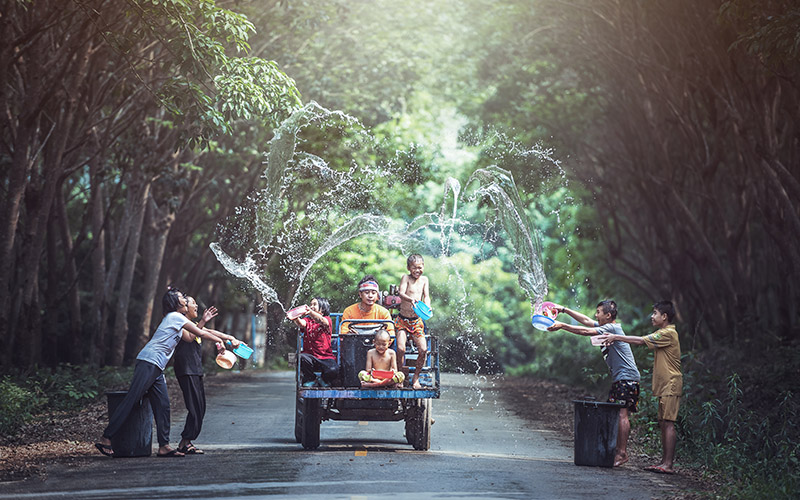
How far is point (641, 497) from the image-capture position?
10719 millimetres

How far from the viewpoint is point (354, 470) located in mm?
11695

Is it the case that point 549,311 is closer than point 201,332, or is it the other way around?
point 549,311

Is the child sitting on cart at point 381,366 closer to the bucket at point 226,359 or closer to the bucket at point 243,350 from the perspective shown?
the bucket at point 243,350

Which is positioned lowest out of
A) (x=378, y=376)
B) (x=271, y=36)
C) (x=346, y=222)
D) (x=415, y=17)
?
(x=378, y=376)

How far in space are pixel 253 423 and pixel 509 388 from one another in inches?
541

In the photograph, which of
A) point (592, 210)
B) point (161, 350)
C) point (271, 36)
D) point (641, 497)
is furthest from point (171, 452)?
point (592, 210)

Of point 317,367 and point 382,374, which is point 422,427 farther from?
point 317,367

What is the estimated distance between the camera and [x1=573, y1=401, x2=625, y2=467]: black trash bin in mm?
12734

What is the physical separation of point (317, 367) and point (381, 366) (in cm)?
87

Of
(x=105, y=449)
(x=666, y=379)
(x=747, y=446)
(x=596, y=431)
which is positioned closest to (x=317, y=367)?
(x=105, y=449)

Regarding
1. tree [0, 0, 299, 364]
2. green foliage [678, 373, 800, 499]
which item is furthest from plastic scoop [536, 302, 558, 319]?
tree [0, 0, 299, 364]

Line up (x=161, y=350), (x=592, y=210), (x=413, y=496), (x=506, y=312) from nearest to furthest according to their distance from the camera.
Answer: (x=413, y=496)
(x=161, y=350)
(x=592, y=210)
(x=506, y=312)

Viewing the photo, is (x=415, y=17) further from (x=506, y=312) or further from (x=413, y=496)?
(x=506, y=312)

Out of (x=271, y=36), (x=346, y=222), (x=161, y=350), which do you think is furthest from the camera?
(x=346, y=222)
